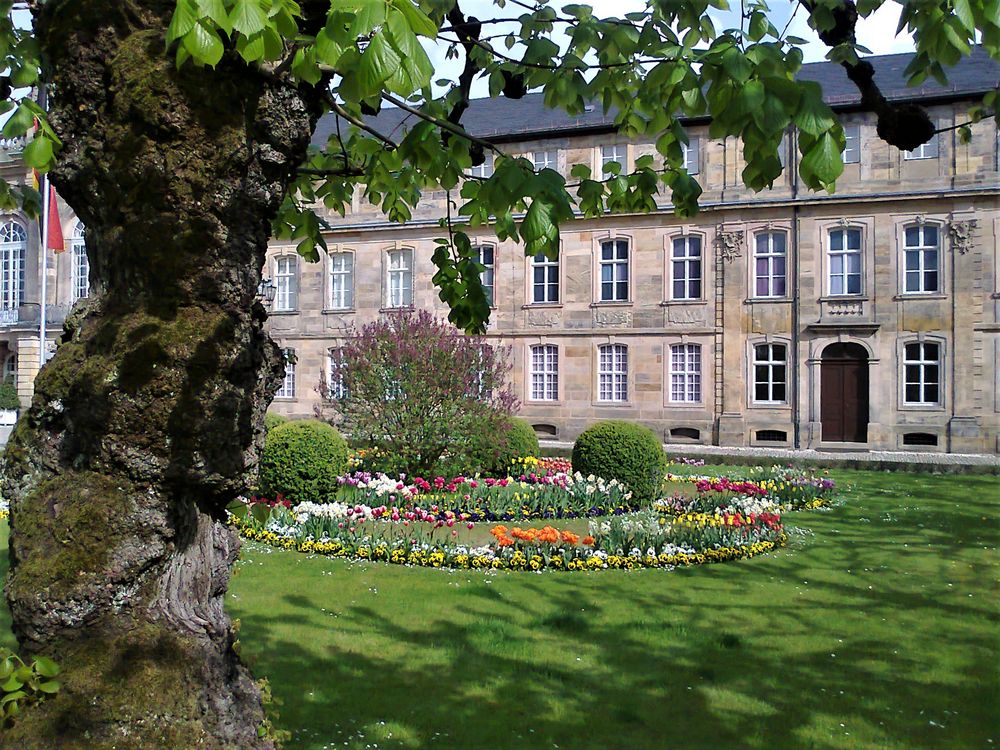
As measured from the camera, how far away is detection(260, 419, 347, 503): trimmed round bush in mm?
10688

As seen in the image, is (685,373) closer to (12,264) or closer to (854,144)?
(854,144)

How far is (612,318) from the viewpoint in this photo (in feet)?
81.1

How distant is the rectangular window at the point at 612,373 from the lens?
24.6 meters

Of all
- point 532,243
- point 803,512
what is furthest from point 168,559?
point 803,512

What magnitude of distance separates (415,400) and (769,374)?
13484mm

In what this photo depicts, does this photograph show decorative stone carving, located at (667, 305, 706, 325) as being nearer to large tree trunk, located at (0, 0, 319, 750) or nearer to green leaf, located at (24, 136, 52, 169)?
large tree trunk, located at (0, 0, 319, 750)

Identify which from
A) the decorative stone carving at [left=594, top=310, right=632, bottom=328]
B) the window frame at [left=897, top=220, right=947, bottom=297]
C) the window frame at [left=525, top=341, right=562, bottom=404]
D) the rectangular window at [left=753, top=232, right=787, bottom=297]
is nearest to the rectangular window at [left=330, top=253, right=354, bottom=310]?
the window frame at [left=525, top=341, right=562, bottom=404]

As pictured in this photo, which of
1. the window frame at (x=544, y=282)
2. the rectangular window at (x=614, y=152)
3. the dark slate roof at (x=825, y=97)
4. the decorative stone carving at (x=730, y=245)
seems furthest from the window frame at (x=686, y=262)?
the dark slate roof at (x=825, y=97)

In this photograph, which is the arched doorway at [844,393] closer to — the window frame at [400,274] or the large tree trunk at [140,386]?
the window frame at [400,274]

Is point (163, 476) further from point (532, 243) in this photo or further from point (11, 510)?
point (532, 243)

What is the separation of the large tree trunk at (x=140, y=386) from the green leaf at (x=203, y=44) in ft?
1.62

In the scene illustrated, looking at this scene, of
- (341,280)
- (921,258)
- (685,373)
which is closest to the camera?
(921,258)

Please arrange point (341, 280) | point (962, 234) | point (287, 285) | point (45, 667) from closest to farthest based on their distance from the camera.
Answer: point (45, 667)
point (962, 234)
point (341, 280)
point (287, 285)

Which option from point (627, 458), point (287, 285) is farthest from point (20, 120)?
point (287, 285)
